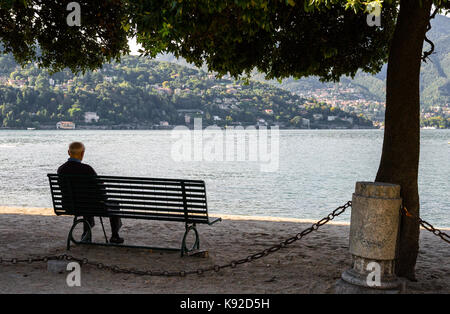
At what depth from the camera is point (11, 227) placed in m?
9.21

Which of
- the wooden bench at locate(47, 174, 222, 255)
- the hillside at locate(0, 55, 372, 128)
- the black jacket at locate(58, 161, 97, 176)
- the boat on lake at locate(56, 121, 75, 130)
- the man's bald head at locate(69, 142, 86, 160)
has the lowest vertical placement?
the boat on lake at locate(56, 121, 75, 130)

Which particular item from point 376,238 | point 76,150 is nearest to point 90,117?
point 76,150

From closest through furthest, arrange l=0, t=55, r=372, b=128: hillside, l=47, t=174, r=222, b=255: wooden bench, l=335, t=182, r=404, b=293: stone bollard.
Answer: l=335, t=182, r=404, b=293: stone bollard < l=47, t=174, r=222, b=255: wooden bench < l=0, t=55, r=372, b=128: hillside

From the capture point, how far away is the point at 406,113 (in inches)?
237

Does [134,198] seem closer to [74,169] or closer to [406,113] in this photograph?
[74,169]

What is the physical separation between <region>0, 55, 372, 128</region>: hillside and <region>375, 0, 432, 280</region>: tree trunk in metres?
124

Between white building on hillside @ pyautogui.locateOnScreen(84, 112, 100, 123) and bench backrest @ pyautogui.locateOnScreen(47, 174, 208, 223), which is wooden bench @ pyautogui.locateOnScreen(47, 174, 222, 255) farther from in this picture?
white building on hillside @ pyautogui.locateOnScreen(84, 112, 100, 123)

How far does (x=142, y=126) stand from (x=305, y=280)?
132 meters

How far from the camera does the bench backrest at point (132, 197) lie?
6711 mm

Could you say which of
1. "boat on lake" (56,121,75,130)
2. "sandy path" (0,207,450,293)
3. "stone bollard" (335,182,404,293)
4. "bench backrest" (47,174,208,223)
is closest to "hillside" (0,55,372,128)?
"boat on lake" (56,121,75,130)

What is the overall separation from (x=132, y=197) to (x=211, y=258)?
142cm

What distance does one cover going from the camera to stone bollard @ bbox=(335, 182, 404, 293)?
5.13 meters

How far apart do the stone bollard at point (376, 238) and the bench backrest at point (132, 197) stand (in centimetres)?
220
